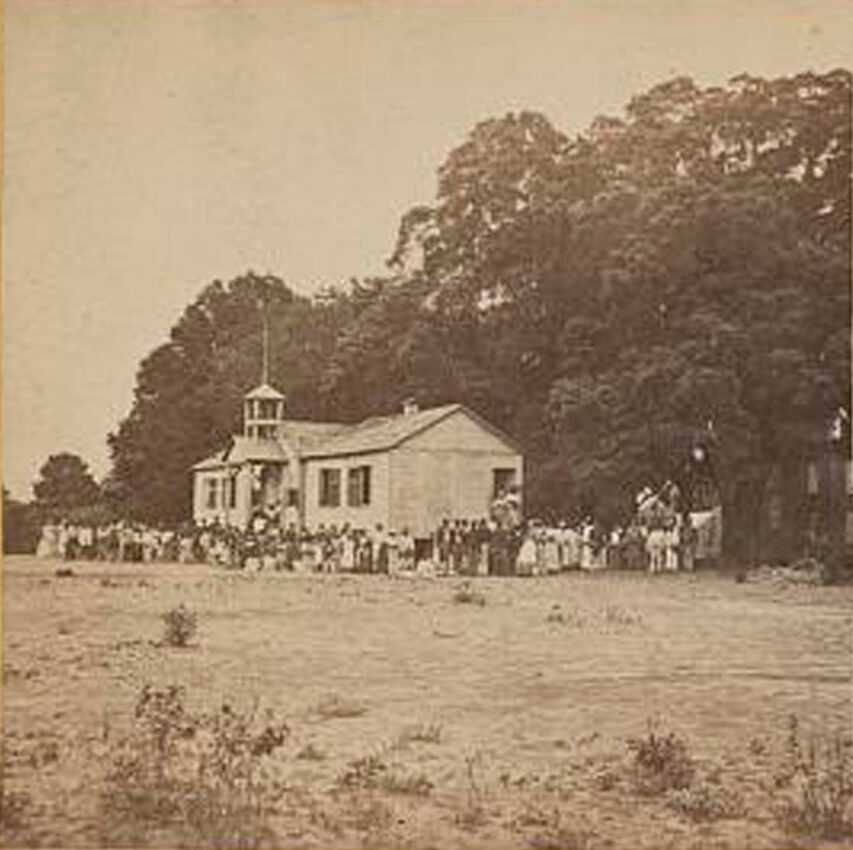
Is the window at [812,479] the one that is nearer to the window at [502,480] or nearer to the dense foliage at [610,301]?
the dense foliage at [610,301]

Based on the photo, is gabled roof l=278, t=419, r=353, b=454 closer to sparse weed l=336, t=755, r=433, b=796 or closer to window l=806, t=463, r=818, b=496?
sparse weed l=336, t=755, r=433, b=796

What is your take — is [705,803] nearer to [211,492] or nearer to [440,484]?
[440,484]

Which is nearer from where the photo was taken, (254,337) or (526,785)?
(526,785)

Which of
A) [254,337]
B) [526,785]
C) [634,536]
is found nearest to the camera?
[526,785]

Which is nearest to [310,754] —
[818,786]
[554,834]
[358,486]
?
[554,834]

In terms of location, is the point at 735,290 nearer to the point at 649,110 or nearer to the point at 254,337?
the point at 649,110

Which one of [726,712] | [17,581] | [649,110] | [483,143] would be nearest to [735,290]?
[649,110]
